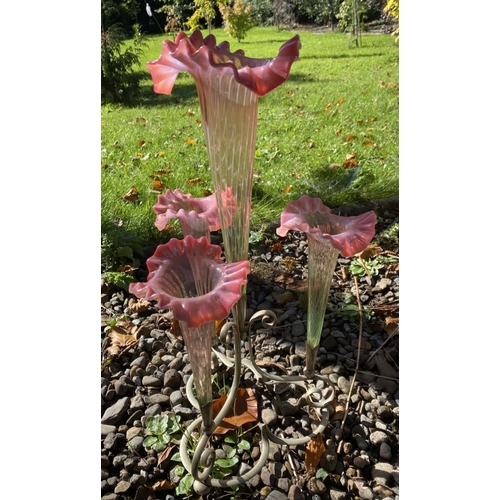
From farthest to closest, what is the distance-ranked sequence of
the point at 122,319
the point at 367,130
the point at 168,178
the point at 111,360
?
the point at 367,130
the point at 168,178
the point at 122,319
the point at 111,360

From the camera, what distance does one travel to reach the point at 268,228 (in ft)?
6.23

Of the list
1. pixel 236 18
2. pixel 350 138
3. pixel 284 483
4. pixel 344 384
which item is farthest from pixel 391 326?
pixel 236 18

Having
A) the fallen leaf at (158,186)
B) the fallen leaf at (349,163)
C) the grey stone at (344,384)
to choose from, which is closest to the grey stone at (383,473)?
the grey stone at (344,384)

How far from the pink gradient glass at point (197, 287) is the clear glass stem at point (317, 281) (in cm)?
23

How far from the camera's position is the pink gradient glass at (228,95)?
24.5 inches

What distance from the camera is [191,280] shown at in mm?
789

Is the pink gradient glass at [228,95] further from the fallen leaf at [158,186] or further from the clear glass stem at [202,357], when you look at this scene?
the fallen leaf at [158,186]

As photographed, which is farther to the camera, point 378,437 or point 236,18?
point 236,18

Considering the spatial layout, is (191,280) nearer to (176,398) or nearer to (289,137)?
(176,398)

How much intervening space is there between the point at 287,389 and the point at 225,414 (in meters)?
0.33

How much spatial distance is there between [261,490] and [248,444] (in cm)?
10

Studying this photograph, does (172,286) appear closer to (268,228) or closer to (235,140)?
(235,140)

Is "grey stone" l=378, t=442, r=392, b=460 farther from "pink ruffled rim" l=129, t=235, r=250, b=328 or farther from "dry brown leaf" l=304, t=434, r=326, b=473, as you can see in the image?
"pink ruffled rim" l=129, t=235, r=250, b=328

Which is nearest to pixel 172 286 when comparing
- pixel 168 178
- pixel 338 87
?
pixel 168 178
